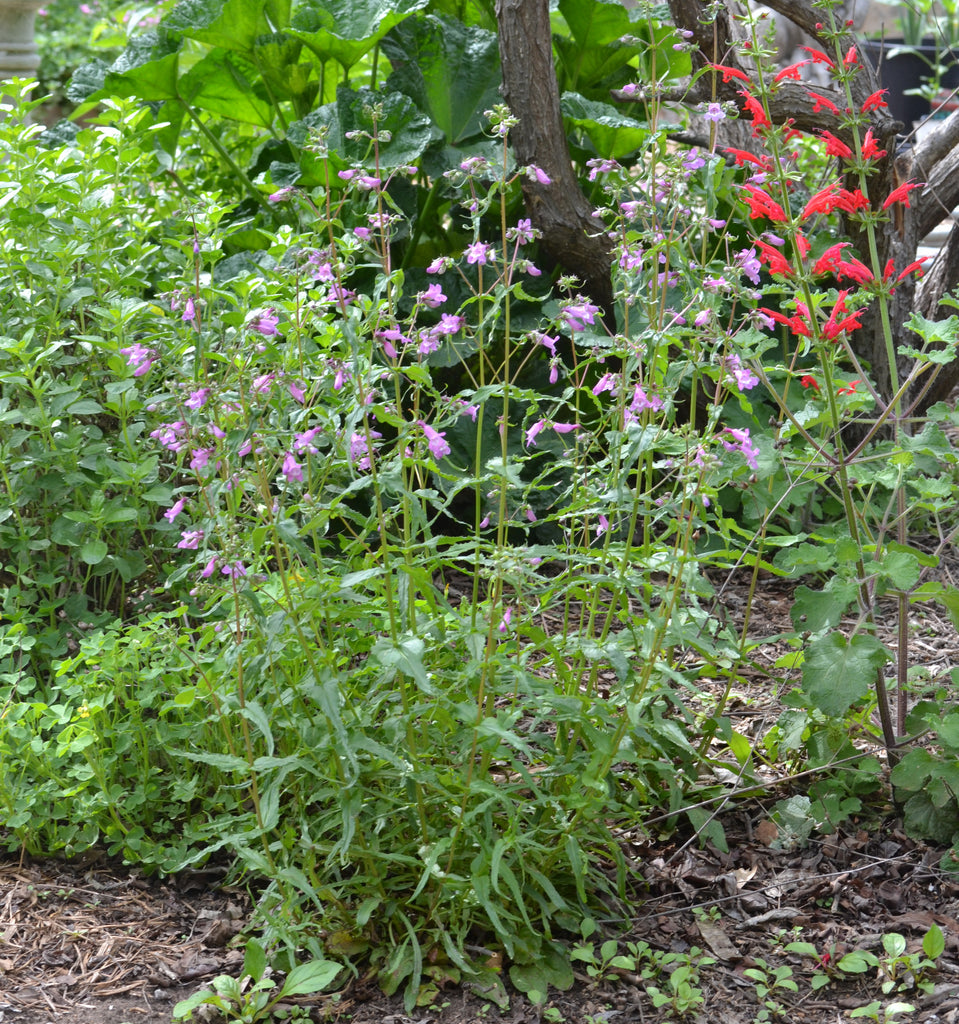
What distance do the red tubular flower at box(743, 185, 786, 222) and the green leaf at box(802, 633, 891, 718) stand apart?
2.49ft

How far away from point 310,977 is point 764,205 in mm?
1498

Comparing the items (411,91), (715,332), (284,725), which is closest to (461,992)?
(284,725)

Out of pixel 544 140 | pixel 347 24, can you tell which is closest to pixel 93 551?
pixel 544 140

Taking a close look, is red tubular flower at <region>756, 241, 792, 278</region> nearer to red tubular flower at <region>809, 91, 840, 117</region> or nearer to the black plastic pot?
red tubular flower at <region>809, 91, 840, 117</region>

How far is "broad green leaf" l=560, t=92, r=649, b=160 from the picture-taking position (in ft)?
10.6

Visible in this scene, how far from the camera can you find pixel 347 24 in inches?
136

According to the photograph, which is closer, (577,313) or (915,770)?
(577,313)

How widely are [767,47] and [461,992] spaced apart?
169 centimetres

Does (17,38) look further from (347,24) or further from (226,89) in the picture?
(347,24)

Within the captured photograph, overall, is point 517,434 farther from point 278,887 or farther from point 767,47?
point 278,887

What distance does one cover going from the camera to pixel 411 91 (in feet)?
11.2

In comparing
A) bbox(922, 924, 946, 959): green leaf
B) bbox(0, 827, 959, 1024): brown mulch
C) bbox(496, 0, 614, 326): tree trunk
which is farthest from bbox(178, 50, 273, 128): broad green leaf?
bbox(922, 924, 946, 959): green leaf

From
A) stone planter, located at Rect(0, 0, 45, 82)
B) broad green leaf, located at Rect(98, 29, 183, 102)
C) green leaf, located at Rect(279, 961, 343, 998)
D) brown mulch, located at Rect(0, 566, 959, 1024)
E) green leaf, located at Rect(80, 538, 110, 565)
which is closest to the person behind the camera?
green leaf, located at Rect(279, 961, 343, 998)

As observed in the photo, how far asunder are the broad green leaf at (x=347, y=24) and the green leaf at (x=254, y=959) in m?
2.58
